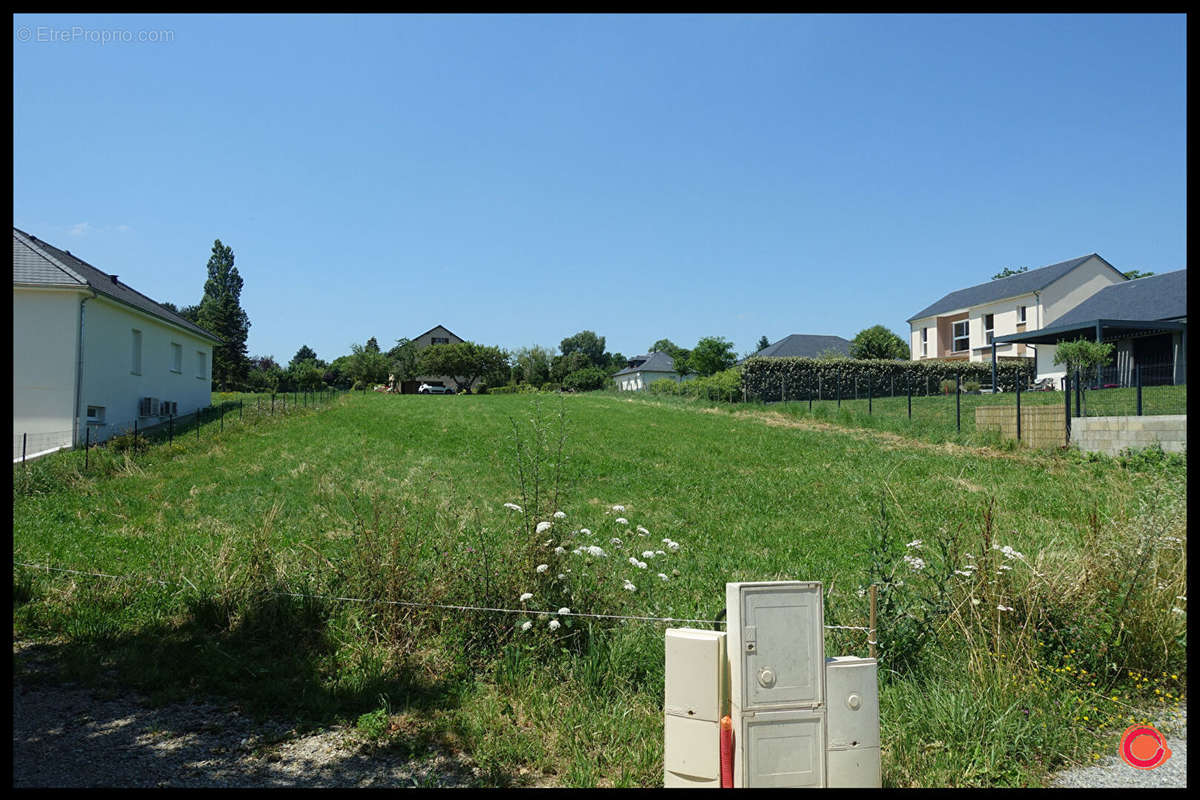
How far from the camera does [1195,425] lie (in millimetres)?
3207

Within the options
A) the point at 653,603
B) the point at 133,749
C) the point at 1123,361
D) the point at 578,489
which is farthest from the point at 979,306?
the point at 133,749

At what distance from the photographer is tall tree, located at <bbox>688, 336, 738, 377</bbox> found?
5575 centimetres

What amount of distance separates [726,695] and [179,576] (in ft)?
15.7

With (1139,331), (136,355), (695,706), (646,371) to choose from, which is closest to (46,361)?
(136,355)

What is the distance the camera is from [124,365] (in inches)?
811

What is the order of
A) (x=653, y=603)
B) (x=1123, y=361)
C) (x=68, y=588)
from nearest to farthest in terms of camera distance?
1. (x=653, y=603)
2. (x=68, y=588)
3. (x=1123, y=361)

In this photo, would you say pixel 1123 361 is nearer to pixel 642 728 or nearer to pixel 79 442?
pixel 642 728

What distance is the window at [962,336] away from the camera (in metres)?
38.0

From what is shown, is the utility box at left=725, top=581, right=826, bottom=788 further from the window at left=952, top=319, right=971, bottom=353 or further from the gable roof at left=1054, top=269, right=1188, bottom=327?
the window at left=952, top=319, right=971, bottom=353

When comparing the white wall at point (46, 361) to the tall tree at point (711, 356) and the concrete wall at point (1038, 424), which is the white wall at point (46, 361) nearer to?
the concrete wall at point (1038, 424)

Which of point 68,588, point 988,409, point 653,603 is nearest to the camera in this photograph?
point 653,603

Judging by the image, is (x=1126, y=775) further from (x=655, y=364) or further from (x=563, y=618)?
(x=655, y=364)

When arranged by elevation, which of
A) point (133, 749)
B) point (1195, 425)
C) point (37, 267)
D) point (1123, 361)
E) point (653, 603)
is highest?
point (37, 267)

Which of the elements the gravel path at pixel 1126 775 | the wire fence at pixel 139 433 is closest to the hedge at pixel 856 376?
the wire fence at pixel 139 433
